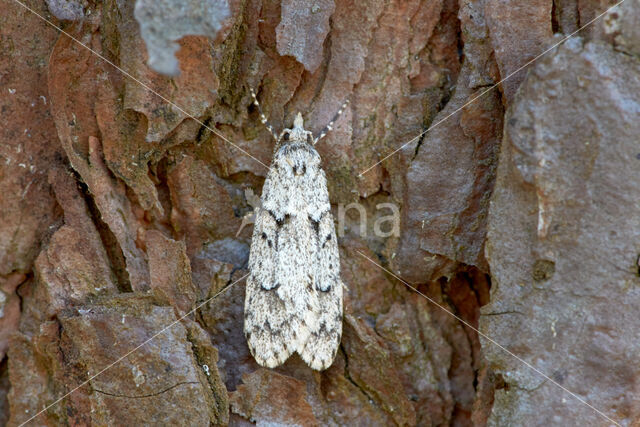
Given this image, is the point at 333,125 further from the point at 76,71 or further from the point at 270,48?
the point at 76,71

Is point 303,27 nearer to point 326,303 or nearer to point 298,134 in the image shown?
point 298,134

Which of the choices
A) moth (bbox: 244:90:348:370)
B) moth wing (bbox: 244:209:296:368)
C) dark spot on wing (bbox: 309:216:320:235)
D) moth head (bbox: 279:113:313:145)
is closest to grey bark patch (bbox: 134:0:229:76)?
moth (bbox: 244:90:348:370)

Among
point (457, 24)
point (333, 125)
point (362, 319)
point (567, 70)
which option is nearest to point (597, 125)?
point (567, 70)

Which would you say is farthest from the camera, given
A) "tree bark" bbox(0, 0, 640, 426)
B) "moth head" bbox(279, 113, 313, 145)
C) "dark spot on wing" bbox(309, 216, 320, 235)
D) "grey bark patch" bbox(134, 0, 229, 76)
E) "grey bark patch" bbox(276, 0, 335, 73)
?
"dark spot on wing" bbox(309, 216, 320, 235)

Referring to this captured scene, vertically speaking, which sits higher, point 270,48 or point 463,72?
point 270,48

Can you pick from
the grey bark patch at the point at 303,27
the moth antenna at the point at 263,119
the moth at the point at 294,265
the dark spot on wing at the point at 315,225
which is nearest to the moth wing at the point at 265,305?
the moth at the point at 294,265

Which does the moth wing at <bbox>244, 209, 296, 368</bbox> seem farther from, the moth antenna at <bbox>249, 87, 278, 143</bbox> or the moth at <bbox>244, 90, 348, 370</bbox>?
the moth antenna at <bbox>249, 87, 278, 143</bbox>

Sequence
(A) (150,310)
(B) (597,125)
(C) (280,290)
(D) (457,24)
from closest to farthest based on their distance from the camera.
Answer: (B) (597,125) < (A) (150,310) < (D) (457,24) < (C) (280,290)
